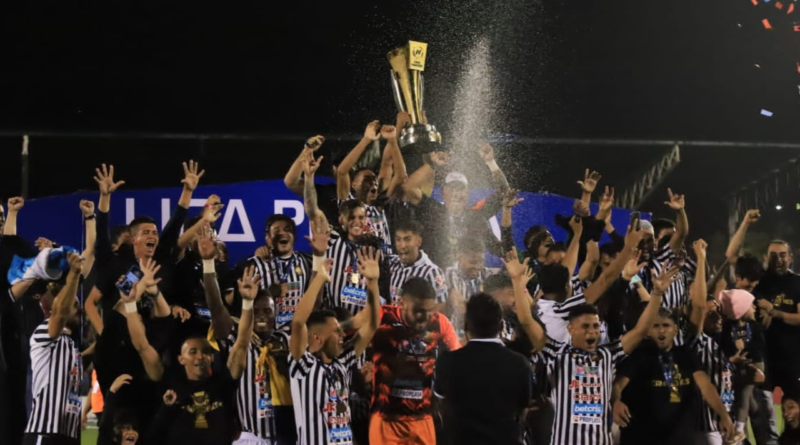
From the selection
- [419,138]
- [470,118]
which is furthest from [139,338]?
[470,118]

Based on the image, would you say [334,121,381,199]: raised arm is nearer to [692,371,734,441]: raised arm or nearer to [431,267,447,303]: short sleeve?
[431,267,447,303]: short sleeve

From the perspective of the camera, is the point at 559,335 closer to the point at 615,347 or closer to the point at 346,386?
the point at 615,347

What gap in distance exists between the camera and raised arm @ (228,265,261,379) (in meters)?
6.50

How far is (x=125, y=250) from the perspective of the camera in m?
7.68

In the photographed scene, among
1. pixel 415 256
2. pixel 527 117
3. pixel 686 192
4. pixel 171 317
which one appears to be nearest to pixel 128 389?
pixel 171 317

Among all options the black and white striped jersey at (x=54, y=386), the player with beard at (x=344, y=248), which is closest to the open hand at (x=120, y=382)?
the black and white striped jersey at (x=54, y=386)

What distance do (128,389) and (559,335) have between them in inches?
114

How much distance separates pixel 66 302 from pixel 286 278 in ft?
4.97

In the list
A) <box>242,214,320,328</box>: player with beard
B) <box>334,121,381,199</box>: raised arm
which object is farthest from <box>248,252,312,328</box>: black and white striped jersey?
<box>334,121,381,199</box>: raised arm

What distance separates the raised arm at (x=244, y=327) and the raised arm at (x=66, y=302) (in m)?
1.16

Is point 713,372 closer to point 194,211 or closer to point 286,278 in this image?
point 286,278

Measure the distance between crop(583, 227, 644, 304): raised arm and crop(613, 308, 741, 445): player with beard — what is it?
526mm

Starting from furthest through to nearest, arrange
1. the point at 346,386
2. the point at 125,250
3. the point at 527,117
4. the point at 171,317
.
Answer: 1. the point at 527,117
2. the point at 125,250
3. the point at 171,317
4. the point at 346,386

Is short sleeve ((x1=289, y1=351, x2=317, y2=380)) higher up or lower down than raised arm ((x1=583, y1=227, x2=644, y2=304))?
lower down
